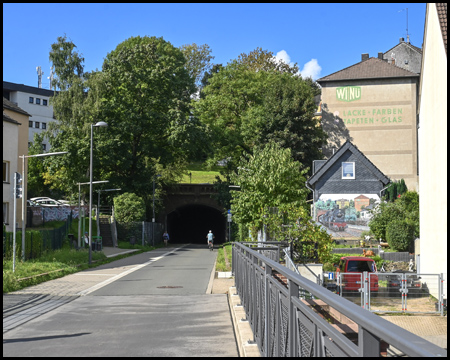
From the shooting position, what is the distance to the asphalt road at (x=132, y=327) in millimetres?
8273

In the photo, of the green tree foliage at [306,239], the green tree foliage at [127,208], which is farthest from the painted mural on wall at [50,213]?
the green tree foliage at [306,239]

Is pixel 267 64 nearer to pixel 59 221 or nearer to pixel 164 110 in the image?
→ pixel 164 110

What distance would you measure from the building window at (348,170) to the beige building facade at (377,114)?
13184mm

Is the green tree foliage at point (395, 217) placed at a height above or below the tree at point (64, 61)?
below

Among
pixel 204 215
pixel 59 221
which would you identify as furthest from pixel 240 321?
pixel 204 215

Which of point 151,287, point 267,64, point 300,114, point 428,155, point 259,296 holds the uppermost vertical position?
point 267,64

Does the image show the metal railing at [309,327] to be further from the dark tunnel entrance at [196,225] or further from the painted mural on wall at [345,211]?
the dark tunnel entrance at [196,225]

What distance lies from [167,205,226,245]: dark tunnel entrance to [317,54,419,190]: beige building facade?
22.3 meters

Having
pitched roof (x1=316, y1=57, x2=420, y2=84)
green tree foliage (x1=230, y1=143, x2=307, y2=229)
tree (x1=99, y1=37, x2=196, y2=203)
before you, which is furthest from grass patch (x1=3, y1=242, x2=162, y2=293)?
pitched roof (x1=316, y1=57, x2=420, y2=84)

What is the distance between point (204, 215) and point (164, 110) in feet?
90.4

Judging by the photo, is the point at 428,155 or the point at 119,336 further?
the point at 428,155

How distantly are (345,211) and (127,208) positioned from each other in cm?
1792

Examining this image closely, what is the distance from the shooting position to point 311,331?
160 inches

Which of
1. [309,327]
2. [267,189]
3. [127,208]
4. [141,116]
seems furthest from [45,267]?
[141,116]
